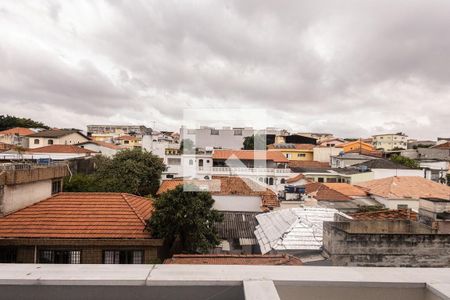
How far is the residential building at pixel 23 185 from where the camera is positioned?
1046 centimetres

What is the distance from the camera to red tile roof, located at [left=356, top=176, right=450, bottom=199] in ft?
63.0

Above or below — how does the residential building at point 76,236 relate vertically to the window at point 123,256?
above

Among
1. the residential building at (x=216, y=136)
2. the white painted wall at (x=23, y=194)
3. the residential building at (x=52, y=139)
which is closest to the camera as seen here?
the white painted wall at (x=23, y=194)

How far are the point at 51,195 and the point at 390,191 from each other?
17.7 metres

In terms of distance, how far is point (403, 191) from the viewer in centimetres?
1956

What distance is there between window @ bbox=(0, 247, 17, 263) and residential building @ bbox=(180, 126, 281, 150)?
26.7 meters

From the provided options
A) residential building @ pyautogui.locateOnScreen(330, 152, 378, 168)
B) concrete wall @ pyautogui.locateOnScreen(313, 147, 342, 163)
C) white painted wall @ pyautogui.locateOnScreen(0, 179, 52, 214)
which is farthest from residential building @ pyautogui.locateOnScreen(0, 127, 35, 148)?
residential building @ pyautogui.locateOnScreen(330, 152, 378, 168)

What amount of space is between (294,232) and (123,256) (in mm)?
5125

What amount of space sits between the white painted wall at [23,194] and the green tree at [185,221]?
475 cm

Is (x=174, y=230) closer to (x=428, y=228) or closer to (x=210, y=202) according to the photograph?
(x=210, y=202)

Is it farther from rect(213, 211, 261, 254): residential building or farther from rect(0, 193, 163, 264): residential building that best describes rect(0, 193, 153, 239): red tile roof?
rect(213, 211, 261, 254): residential building

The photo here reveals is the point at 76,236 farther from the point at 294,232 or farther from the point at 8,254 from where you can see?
the point at 294,232

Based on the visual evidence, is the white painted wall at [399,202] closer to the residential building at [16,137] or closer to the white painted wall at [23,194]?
the white painted wall at [23,194]

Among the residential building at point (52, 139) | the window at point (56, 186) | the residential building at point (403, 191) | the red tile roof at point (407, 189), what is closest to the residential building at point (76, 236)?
the window at point (56, 186)
